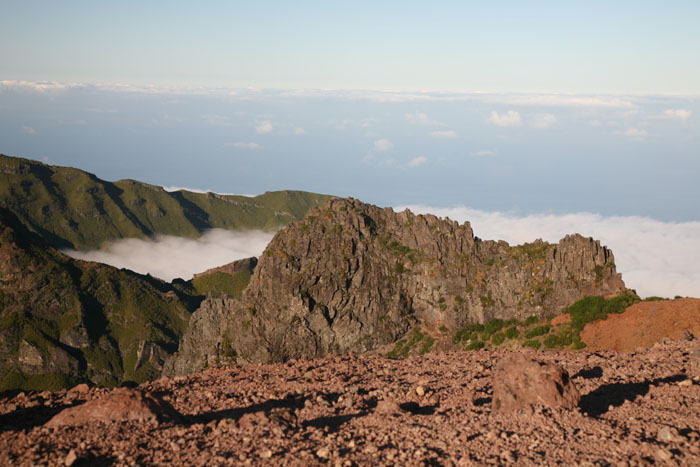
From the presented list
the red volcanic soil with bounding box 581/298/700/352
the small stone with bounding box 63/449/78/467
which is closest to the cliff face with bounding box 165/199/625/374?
the red volcanic soil with bounding box 581/298/700/352

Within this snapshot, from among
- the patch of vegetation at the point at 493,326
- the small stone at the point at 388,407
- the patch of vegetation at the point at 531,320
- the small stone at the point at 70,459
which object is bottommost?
the patch of vegetation at the point at 493,326

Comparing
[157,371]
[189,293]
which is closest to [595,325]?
[157,371]

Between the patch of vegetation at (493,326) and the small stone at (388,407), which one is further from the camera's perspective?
the patch of vegetation at (493,326)

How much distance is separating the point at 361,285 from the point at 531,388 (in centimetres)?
3648

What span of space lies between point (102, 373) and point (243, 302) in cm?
9452

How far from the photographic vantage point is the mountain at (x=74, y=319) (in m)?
128

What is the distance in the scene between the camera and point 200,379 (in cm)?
2395

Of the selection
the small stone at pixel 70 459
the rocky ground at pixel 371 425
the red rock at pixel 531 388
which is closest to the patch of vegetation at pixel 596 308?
the rocky ground at pixel 371 425

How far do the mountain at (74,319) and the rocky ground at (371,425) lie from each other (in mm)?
116233

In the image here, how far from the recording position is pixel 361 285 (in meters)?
53.5

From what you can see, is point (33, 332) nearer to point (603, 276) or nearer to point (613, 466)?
point (603, 276)

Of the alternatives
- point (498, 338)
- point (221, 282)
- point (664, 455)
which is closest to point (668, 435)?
point (664, 455)

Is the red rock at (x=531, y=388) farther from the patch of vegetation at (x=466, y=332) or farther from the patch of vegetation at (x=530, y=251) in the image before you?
the patch of vegetation at (x=530, y=251)

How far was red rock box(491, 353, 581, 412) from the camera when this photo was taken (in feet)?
55.9
